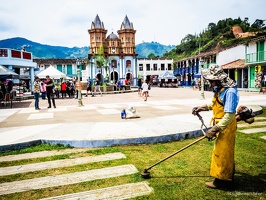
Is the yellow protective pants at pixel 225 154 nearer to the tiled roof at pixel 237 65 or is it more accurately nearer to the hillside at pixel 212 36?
the tiled roof at pixel 237 65

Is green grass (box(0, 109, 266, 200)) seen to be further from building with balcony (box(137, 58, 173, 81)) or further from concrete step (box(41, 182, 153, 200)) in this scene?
building with balcony (box(137, 58, 173, 81))

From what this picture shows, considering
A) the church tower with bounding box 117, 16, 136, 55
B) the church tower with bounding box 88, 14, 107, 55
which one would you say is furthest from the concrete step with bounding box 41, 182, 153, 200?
the church tower with bounding box 117, 16, 136, 55

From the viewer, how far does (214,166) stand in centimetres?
311

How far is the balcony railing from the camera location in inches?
1015

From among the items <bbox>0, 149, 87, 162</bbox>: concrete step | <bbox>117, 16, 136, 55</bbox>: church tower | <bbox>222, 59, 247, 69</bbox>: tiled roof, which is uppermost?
<bbox>117, 16, 136, 55</bbox>: church tower

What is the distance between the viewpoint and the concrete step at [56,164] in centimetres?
389

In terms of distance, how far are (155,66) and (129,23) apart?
46.8 feet

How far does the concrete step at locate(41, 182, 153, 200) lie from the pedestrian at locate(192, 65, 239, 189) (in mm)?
886

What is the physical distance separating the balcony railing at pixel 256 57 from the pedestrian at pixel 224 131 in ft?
85.7

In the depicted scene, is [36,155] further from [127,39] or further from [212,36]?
[212,36]

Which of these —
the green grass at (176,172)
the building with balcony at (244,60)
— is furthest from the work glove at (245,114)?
the building with balcony at (244,60)

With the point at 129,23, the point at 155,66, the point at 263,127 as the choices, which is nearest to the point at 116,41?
the point at 129,23

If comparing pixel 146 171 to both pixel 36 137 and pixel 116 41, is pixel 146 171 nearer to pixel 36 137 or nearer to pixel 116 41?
pixel 36 137

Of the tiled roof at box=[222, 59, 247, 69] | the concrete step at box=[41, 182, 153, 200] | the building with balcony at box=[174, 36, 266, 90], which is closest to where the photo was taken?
the concrete step at box=[41, 182, 153, 200]
